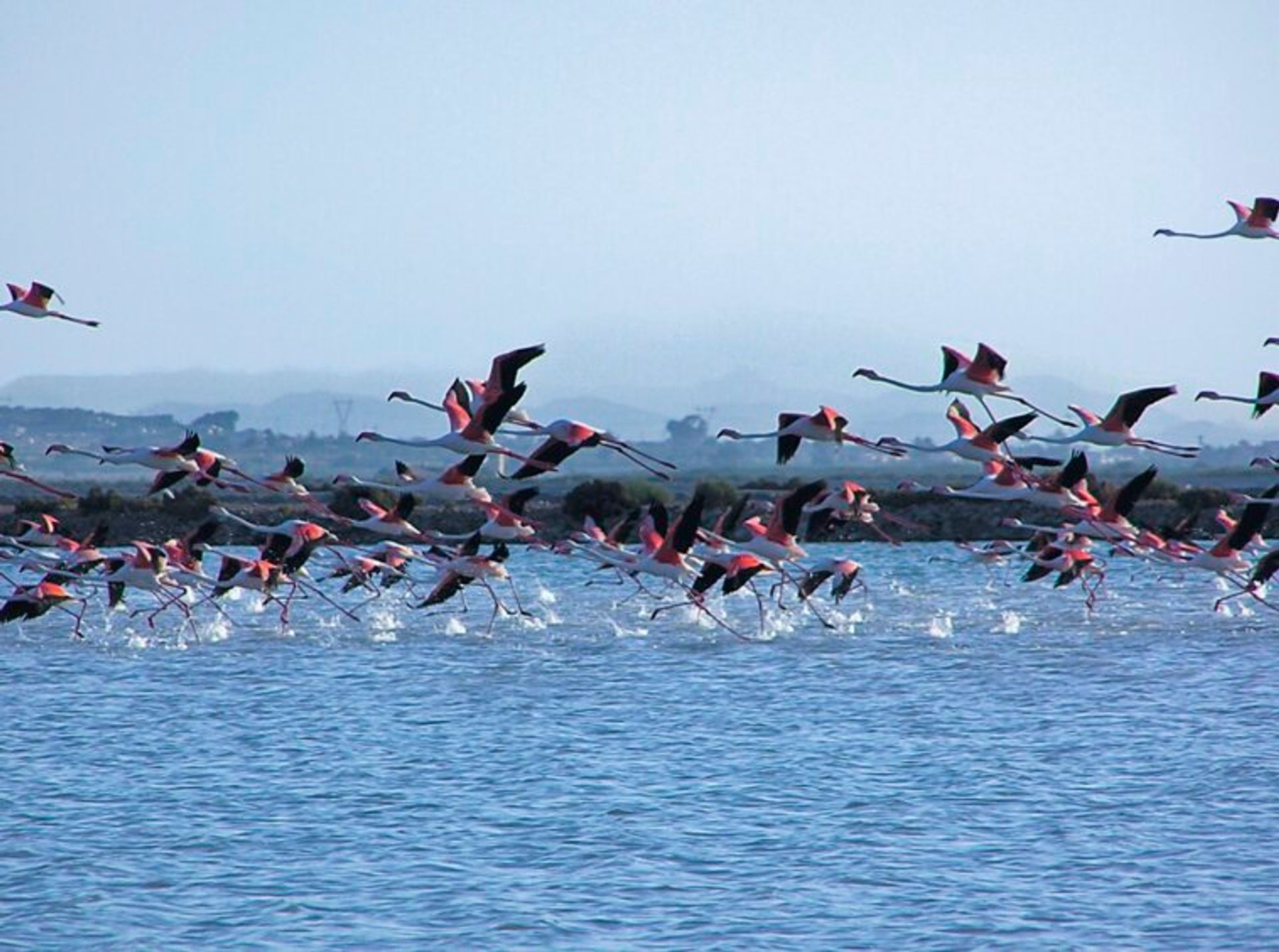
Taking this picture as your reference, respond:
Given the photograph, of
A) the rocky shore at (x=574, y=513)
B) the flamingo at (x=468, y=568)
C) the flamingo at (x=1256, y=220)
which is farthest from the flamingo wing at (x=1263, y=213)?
the rocky shore at (x=574, y=513)

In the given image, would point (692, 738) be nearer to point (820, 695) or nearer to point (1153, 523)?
point (820, 695)

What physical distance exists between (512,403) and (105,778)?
13.5 ft

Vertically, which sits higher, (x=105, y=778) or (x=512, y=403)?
(x=512, y=403)

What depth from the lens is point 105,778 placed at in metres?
13.7

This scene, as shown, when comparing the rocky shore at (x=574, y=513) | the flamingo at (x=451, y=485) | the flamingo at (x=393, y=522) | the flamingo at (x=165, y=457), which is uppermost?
the flamingo at (x=165, y=457)

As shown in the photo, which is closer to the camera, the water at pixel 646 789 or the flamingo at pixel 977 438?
the water at pixel 646 789

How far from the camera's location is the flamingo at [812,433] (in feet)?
56.0

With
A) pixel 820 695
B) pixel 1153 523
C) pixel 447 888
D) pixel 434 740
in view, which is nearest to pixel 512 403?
pixel 434 740

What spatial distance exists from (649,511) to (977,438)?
4.33 meters

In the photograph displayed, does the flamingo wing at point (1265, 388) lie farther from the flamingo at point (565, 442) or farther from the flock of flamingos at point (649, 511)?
the flamingo at point (565, 442)

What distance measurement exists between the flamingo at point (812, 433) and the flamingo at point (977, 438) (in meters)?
0.37

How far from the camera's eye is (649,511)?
69.7 feet

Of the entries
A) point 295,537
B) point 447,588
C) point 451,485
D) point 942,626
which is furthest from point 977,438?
point 295,537

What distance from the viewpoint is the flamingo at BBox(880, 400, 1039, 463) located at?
17.5 meters
